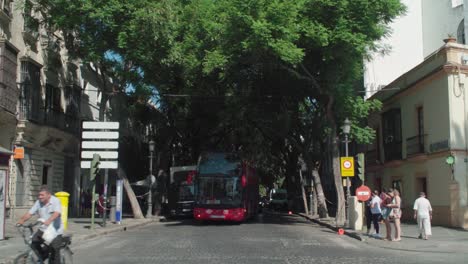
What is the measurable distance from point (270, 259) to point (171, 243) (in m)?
5.18

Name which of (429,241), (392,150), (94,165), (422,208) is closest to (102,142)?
(94,165)

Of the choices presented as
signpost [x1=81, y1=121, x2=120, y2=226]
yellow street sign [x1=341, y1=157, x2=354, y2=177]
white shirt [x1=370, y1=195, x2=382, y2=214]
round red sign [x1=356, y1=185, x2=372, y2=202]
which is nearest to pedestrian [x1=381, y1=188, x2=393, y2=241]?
white shirt [x1=370, y1=195, x2=382, y2=214]

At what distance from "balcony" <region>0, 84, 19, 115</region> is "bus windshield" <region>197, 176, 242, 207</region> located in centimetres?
977

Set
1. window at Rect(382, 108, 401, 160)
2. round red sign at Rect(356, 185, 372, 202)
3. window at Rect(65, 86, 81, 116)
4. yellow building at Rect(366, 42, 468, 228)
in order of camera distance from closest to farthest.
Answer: round red sign at Rect(356, 185, 372, 202) < yellow building at Rect(366, 42, 468, 228) < window at Rect(382, 108, 401, 160) < window at Rect(65, 86, 81, 116)

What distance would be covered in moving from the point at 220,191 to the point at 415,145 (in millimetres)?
10362

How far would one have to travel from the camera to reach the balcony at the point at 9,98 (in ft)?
79.4

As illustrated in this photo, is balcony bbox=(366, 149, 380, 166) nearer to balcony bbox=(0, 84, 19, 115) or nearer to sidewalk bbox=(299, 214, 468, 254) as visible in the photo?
sidewalk bbox=(299, 214, 468, 254)

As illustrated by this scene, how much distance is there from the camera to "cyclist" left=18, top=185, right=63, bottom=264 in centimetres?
1034

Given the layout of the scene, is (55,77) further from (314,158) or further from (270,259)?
(270,259)

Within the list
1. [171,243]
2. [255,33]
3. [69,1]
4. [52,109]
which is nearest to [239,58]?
[255,33]

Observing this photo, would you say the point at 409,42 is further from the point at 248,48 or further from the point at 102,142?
the point at 102,142

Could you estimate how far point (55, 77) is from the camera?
1300 inches

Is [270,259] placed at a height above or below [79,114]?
below

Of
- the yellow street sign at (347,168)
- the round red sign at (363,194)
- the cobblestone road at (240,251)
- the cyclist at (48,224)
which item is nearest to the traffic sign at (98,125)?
the cobblestone road at (240,251)
